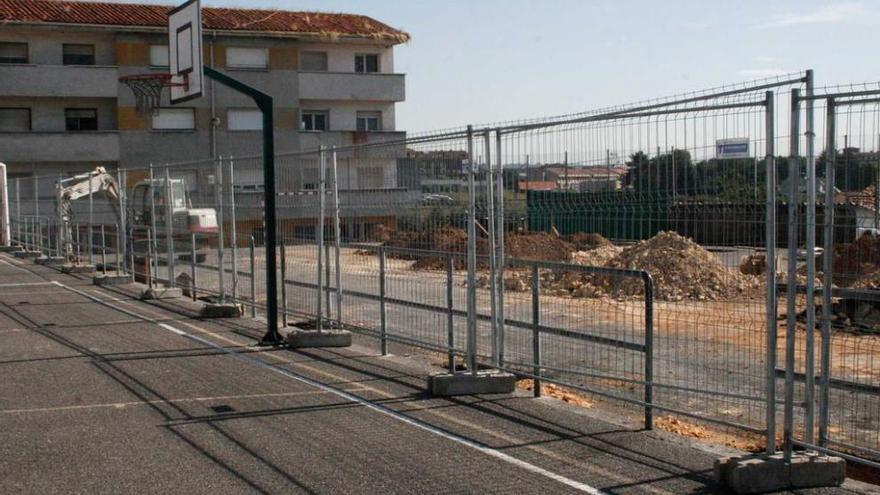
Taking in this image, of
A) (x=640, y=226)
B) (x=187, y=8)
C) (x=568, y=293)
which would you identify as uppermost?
(x=187, y=8)

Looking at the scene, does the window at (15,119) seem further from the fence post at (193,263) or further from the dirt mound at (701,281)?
the dirt mound at (701,281)

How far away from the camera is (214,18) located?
4919 cm

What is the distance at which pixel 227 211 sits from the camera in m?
15.4

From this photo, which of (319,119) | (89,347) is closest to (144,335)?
(89,347)

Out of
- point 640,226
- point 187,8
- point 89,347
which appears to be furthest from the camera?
point 187,8

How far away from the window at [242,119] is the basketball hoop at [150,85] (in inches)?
1188

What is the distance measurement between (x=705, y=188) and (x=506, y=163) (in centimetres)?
232

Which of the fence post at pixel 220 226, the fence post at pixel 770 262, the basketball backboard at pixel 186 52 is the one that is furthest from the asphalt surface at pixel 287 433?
the basketball backboard at pixel 186 52

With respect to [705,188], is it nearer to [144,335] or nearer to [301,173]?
[301,173]

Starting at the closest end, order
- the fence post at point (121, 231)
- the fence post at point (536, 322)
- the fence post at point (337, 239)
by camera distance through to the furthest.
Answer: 1. the fence post at point (536, 322)
2. the fence post at point (337, 239)
3. the fence post at point (121, 231)

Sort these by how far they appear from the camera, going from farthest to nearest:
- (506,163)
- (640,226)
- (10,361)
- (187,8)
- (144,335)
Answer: (187,8) < (144,335) < (10,361) < (506,163) < (640,226)

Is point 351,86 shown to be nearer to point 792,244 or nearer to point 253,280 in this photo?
point 253,280

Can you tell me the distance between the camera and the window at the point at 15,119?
45.1 metres

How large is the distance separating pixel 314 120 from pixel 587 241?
44.4 meters
